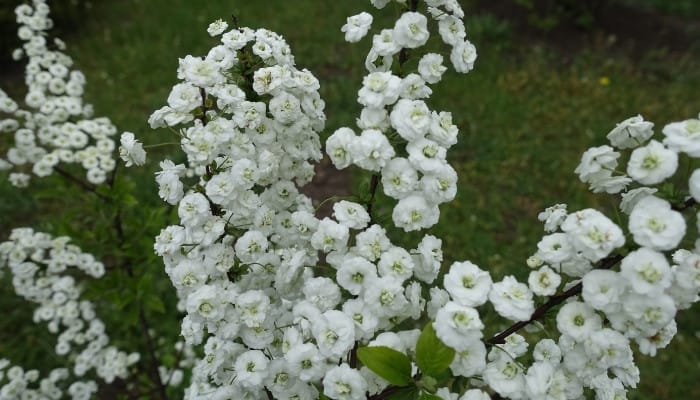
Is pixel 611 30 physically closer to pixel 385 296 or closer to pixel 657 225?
pixel 657 225

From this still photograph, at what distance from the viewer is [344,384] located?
1.41 metres

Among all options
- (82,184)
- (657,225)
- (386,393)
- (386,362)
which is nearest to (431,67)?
(657,225)

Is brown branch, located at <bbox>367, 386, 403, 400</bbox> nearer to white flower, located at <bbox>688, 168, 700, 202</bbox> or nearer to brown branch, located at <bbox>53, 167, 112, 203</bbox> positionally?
white flower, located at <bbox>688, 168, 700, 202</bbox>

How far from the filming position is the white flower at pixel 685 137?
1268 mm

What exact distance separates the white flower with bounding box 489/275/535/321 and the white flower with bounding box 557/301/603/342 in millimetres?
78

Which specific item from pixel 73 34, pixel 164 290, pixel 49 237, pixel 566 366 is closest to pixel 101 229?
pixel 49 237

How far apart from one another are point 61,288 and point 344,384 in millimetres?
2407

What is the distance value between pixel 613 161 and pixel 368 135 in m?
0.67

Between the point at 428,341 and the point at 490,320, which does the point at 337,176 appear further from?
the point at 428,341

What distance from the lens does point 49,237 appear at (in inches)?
123

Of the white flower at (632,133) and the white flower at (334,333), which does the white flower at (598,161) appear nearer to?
the white flower at (632,133)

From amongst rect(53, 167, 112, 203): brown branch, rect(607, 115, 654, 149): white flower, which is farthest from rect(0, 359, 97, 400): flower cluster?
rect(607, 115, 654, 149): white flower

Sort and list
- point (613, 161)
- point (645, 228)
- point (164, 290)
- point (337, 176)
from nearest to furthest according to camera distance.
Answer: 1. point (645, 228)
2. point (613, 161)
3. point (164, 290)
4. point (337, 176)

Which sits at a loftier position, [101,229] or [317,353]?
[101,229]
